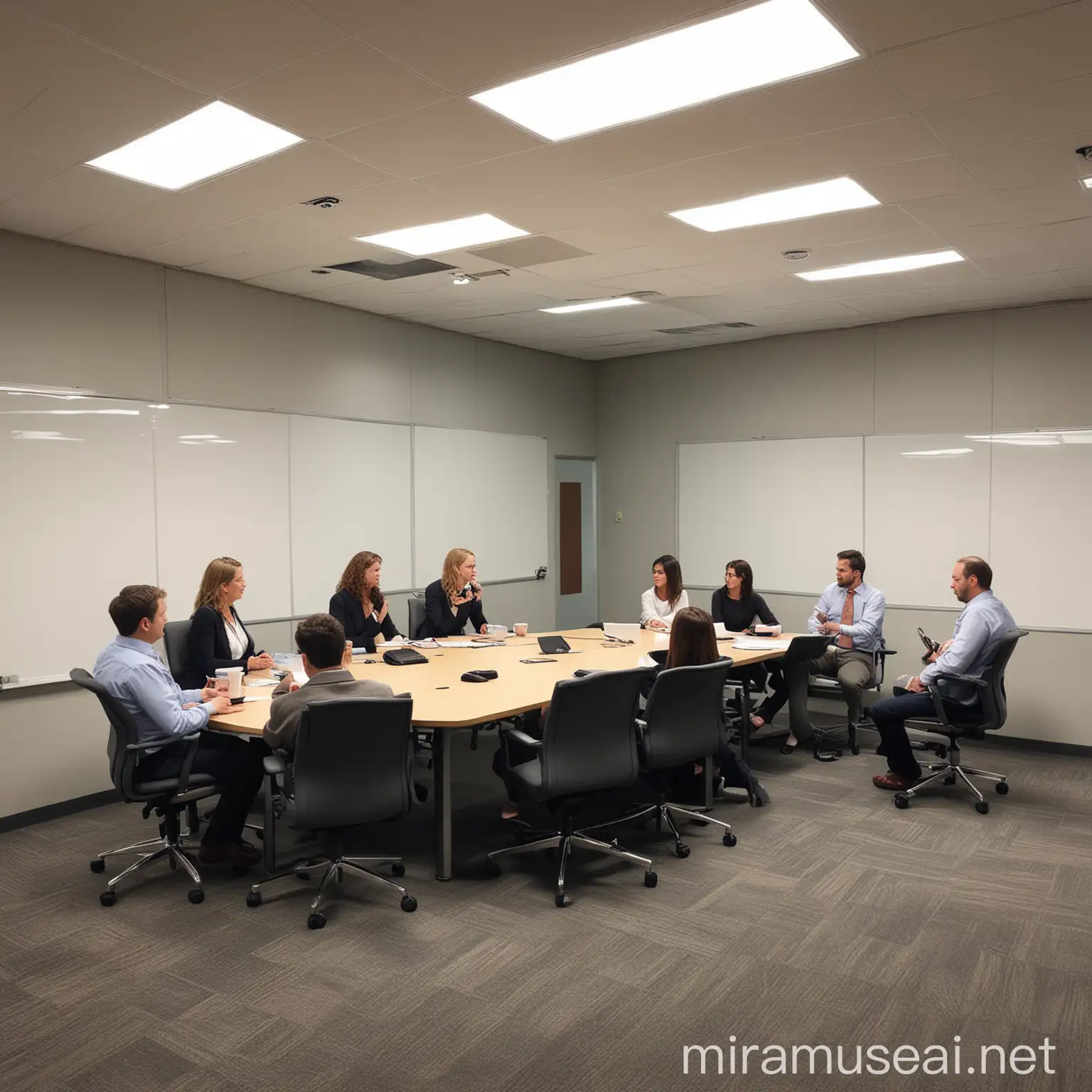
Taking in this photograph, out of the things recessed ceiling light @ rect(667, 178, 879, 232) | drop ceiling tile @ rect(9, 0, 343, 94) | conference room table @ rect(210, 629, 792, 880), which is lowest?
conference room table @ rect(210, 629, 792, 880)

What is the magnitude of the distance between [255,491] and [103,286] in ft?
5.22

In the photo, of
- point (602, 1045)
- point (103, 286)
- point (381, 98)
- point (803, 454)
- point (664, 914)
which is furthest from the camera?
point (803, 454)

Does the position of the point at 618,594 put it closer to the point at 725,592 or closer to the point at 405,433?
the point at 725,592

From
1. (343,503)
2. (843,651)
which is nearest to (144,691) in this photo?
(343,503)

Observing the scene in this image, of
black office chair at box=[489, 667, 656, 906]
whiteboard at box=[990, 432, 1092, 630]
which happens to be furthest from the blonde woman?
whiteboard at box=[990, 432, 1092, 630]

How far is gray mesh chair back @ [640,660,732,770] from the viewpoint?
421 centimetres

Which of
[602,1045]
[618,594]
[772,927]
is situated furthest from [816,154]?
[618,594]

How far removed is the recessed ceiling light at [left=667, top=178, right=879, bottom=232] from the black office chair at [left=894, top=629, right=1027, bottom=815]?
2471 mm

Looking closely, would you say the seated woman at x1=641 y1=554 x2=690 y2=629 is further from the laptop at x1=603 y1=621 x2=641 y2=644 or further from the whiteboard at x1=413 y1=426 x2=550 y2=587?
the whiteboard at x1=413 y1=426 x2=550 y2=587

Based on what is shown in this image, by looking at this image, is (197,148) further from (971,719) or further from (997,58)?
(971,719)

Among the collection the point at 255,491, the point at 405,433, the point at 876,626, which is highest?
the point at 405,433

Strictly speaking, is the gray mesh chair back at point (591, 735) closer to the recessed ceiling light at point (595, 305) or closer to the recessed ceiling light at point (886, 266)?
the recessed ceiling light at point (886, 266)

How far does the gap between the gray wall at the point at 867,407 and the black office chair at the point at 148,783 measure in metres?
5.61

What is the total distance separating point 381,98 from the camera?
3.28m
